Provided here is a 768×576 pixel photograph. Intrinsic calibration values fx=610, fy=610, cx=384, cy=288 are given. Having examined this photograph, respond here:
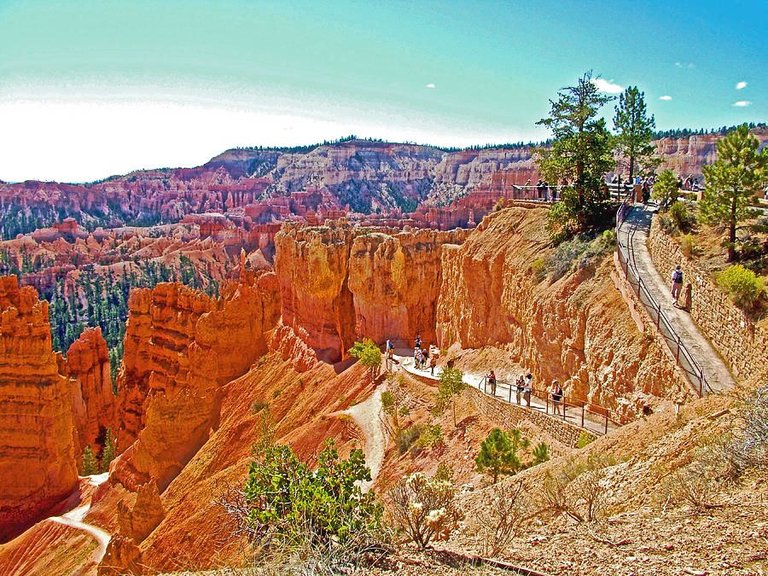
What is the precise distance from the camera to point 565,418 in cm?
1752

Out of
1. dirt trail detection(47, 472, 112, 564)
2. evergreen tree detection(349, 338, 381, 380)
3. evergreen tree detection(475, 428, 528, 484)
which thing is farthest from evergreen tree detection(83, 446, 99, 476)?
evergreen tree detection(475, 428, 528, 484)

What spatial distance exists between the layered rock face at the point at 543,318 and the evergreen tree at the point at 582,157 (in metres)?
1.87

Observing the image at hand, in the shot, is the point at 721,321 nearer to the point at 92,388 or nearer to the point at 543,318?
the point at 543,318

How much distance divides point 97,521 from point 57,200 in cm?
17101

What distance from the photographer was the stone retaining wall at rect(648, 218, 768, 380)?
12453mm

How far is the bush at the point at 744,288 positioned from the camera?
43.5 ft

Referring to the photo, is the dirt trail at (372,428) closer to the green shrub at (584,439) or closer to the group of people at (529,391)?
the group of people at (529,391)

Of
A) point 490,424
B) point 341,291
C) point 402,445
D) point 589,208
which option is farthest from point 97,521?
point 589,208

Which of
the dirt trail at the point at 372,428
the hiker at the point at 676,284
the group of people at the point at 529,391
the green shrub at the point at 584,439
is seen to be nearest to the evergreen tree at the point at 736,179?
the hiker at the point at 676,284

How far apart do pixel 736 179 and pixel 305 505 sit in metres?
14.2

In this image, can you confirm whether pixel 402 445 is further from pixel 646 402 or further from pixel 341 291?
pixel 341 291

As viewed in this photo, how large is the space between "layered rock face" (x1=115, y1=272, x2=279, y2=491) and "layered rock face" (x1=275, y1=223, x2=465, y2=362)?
4.35 metres

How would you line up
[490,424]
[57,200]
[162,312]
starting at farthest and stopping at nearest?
1. [57,200]
2. [162,312]
3. [490,424]

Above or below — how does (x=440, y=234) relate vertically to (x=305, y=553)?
above
